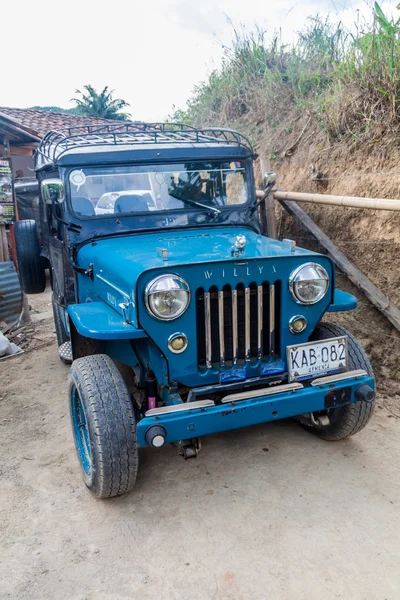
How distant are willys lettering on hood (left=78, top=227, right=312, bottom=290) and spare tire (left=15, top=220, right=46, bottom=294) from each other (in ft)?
6.83

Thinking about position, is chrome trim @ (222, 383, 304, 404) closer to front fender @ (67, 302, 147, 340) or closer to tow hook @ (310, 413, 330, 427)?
tow hook @ (310, 413, 330, 427)

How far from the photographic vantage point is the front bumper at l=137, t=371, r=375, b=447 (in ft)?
8.94

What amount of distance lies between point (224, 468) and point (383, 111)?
3937 millimetres

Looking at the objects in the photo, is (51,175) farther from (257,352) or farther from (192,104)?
(192,104)

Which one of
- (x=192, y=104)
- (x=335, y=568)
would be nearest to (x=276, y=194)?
(x=335, y=568)

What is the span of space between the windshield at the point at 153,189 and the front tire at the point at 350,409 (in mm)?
1375

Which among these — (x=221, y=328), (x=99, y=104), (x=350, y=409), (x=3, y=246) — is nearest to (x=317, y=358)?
(x=350, y=409)

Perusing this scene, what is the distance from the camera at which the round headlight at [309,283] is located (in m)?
3.04

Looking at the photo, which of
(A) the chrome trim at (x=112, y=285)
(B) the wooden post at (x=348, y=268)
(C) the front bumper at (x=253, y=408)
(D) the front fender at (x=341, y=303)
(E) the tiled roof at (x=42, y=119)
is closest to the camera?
(C) the front bumper at (x=253, y=408)

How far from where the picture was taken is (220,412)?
110 inches

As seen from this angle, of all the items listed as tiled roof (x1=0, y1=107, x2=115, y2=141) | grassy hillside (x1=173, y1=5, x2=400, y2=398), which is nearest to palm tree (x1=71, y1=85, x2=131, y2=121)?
tiled roof (x1=0, y1=107, x2=115, y2=141)

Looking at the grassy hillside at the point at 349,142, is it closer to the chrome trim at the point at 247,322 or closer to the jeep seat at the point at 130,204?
the chrome trim at the point at 247,322

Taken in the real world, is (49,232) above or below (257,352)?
above

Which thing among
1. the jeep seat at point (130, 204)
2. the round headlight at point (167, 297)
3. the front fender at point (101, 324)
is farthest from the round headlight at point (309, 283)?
the jeep seat at point (130, 204)
